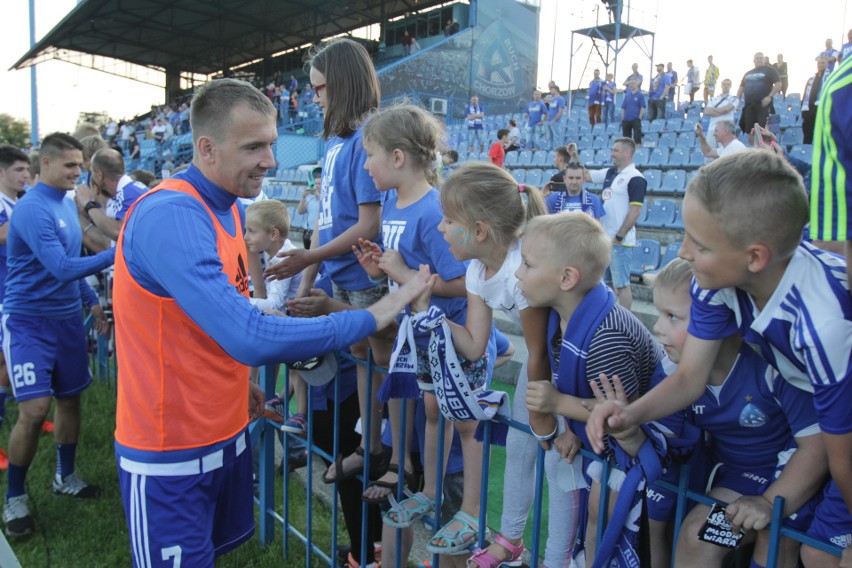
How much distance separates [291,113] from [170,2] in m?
10.1

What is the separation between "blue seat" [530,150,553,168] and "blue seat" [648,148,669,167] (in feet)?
7.90

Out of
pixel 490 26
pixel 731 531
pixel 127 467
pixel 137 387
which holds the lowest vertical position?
pixel 127 467

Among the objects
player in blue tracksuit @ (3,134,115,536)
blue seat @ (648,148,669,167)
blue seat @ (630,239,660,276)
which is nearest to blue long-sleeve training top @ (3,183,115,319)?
player in blue tracksuit @ (3,134,115,536)

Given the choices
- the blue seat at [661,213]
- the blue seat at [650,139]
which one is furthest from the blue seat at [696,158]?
the blue seat at [650,139]

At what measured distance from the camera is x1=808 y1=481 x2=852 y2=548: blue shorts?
4.62 ft

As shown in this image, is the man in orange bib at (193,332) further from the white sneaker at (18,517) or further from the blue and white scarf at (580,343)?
the white sneaker at (18,517)

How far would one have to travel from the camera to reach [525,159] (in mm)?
14445

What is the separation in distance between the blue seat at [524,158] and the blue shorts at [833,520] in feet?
42.9

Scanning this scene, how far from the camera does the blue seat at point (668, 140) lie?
42.0ft

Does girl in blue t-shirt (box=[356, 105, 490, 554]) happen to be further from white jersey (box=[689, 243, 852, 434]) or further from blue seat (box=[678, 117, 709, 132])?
blue seat (box=[678, 117, 709, 132])

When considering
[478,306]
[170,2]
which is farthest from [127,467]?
[170,2]

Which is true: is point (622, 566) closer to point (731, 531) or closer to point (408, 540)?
point (731, 531)

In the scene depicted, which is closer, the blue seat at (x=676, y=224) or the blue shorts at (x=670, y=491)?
the blue shorts at (x=670, y=491)

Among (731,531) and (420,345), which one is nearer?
(731,531)
